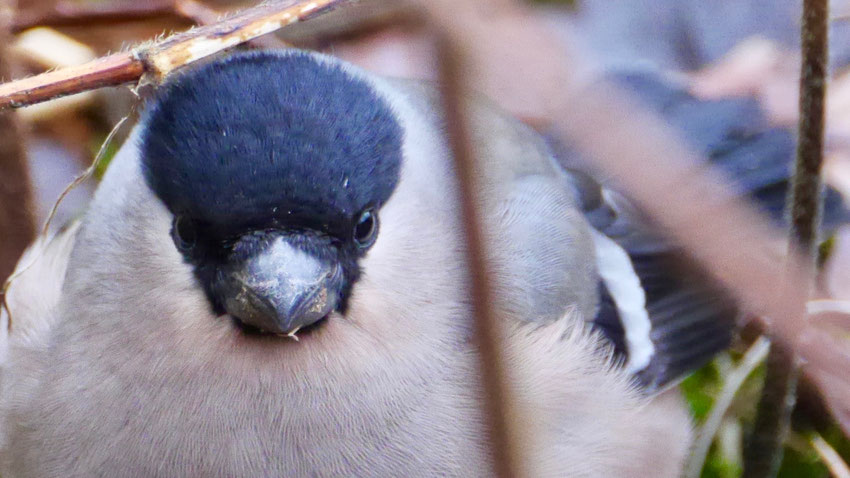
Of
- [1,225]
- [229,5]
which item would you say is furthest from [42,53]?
[1,225]

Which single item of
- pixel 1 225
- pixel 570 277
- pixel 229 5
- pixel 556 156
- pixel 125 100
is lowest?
pixel 570 277

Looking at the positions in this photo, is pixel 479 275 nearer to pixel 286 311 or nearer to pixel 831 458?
pixel 286 311

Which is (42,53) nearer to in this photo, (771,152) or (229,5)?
(229,5)

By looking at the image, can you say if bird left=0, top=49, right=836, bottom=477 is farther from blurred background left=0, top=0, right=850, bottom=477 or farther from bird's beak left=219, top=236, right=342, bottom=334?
blurred background left=0, top=0, right=850, bottom=477

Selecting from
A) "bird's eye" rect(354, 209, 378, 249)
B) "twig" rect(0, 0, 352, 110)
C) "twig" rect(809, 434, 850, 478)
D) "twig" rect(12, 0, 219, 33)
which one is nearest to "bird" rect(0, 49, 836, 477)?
"bird's eye" rect(354, 209, 378, 249)

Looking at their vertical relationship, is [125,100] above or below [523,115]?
above

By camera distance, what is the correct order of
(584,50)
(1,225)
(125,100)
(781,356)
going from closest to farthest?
(781,356), (1,225), (125,100), (584,50)

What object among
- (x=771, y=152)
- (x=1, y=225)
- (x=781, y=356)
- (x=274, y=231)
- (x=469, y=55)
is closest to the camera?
(x=469, y=55)
